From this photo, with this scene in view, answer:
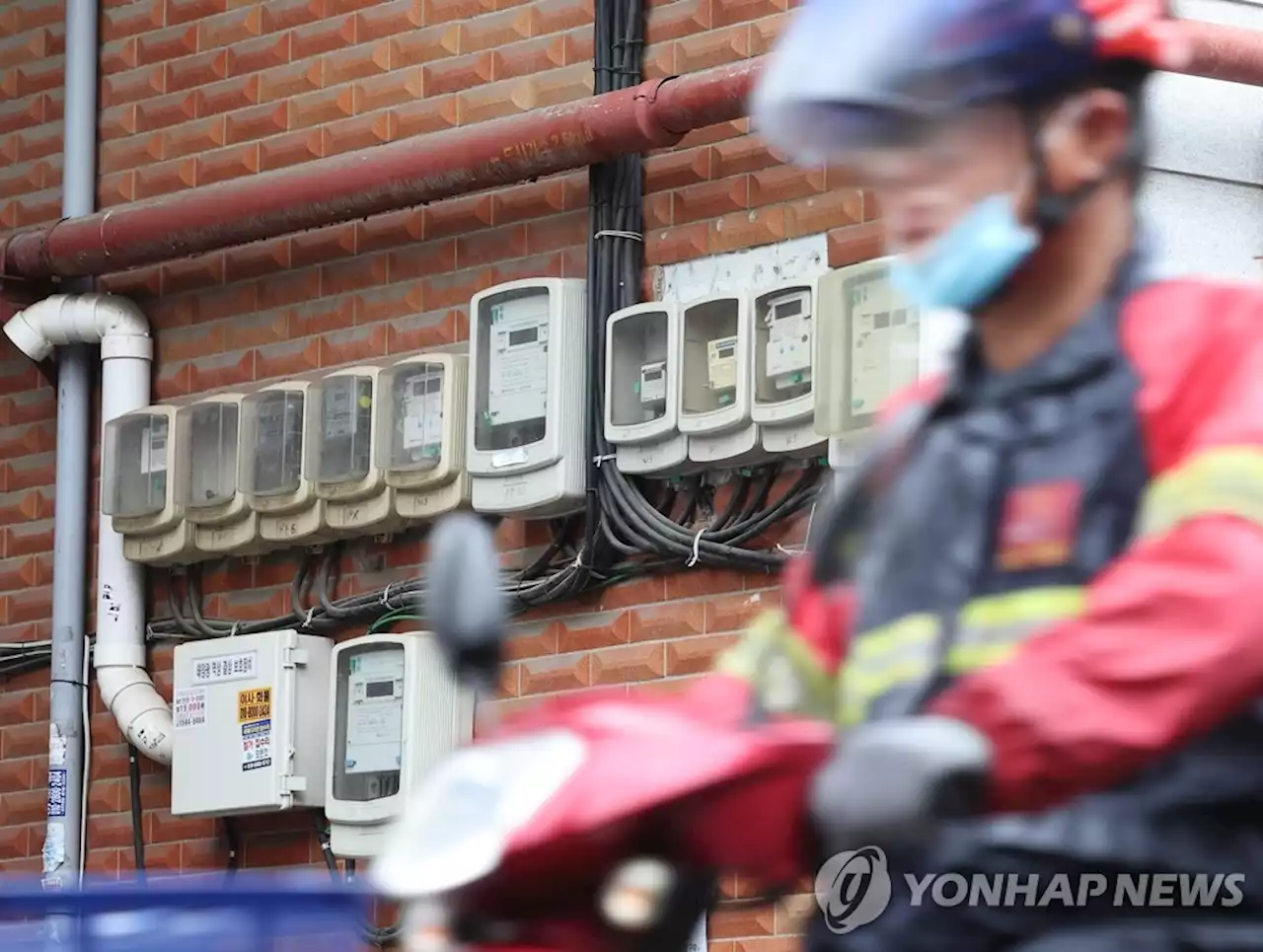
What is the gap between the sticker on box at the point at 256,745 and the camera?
6355 mm

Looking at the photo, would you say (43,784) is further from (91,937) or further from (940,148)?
(940,148)

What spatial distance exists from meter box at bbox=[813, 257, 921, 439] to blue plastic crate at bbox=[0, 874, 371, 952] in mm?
3163

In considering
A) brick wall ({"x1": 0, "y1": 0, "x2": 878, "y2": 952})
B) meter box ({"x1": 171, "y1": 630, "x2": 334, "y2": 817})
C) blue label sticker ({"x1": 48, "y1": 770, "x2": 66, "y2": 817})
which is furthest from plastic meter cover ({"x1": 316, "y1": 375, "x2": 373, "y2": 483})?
blue label sticker ({"x1": 48, "y1": 770, "x2": 66, "y2": 817})

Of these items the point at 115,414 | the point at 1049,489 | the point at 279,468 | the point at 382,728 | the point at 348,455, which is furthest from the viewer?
the point at 115,414

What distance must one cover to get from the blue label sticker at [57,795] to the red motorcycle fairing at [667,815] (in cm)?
564

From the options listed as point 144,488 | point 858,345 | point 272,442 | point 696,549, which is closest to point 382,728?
point 272,442

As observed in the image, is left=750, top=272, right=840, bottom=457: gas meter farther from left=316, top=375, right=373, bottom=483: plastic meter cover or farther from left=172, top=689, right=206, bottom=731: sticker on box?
left=172, top=689, right=206, bottom=731: sticker on box

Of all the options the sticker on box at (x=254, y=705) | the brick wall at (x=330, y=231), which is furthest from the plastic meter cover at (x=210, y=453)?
the sticker on box at (x=254, y=705)

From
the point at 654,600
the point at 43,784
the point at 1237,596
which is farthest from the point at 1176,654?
the point at 43,784

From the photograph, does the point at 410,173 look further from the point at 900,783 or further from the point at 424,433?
the point at 900,783

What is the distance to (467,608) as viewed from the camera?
1.51 metres

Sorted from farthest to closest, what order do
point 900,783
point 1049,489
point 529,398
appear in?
point 529,398, point 1049,489, point 900,783

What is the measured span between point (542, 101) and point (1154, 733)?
201 inches

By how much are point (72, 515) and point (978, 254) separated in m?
5.78
